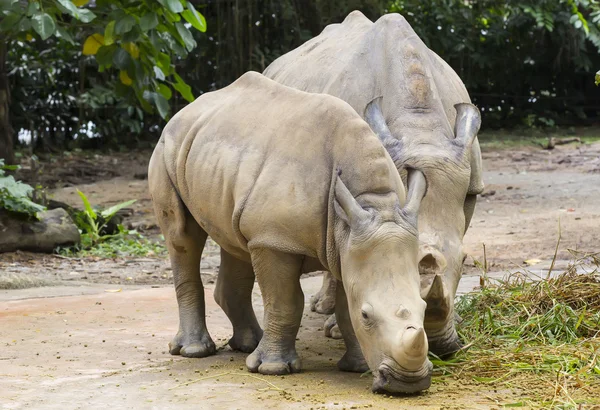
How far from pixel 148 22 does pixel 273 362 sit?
189 inches

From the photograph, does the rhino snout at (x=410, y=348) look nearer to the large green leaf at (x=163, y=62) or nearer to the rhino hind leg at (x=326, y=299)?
the rhino hind leg at (x=326, y=299)

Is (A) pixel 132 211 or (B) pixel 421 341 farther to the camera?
(A) pixel 132 211

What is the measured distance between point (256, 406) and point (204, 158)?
154 centimetres

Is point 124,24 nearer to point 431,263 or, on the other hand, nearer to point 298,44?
point 431,263

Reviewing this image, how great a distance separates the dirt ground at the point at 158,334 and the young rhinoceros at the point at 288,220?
0.69ft

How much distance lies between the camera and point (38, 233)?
9914mm

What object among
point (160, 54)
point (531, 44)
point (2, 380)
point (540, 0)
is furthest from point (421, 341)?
point (531, 44)

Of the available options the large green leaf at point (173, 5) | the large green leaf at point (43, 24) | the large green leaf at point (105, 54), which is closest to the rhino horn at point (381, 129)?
the large green leaf at point (173, 5)

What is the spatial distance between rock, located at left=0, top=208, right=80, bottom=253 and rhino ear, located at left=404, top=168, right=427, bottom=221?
5624mm

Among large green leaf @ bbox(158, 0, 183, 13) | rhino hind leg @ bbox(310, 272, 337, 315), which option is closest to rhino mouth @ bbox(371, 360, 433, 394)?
rhino hind leg @ bbox(310, 272, 337, 315)

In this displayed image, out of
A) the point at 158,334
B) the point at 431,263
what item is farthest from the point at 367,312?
the point at 158,334

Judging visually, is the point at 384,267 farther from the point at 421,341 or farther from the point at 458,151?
the point at 458,151

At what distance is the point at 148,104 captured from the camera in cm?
1068

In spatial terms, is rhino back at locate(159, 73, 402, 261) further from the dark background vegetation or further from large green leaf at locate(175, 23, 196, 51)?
the dark background vegetation
